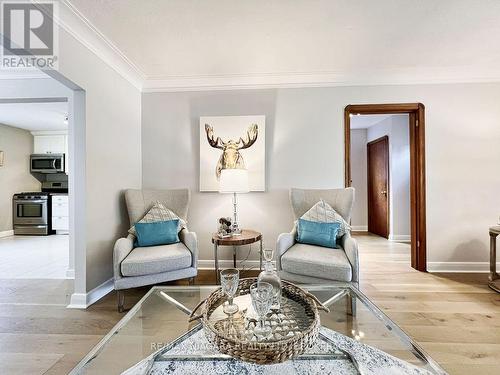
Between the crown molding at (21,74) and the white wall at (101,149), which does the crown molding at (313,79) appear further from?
the crown molding at (21,74)

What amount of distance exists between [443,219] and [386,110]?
1.47 m

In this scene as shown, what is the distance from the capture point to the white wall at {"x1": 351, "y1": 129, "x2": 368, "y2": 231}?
17.9 feet

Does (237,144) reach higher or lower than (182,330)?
higher

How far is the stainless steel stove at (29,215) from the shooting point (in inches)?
203

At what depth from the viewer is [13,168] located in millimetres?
5242

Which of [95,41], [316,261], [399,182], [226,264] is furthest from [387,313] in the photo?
[95,41]

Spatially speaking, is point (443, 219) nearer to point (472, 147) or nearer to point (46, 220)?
point (472, 147)

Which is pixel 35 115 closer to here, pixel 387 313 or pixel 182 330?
pixel 182 330

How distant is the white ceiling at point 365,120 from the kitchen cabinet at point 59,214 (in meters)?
6.29

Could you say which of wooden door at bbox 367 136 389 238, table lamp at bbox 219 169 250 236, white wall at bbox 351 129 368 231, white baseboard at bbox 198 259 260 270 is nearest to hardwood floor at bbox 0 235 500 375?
white baseboard at bbox 198 259 260 270

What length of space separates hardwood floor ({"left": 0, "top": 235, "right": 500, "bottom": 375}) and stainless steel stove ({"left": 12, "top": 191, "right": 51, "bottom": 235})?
3046 mm

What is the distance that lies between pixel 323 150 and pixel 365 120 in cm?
266

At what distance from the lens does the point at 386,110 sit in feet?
9.70

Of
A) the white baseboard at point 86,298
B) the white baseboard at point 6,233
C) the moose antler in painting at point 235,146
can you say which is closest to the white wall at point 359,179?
the moose antler in painting at point 235,146
